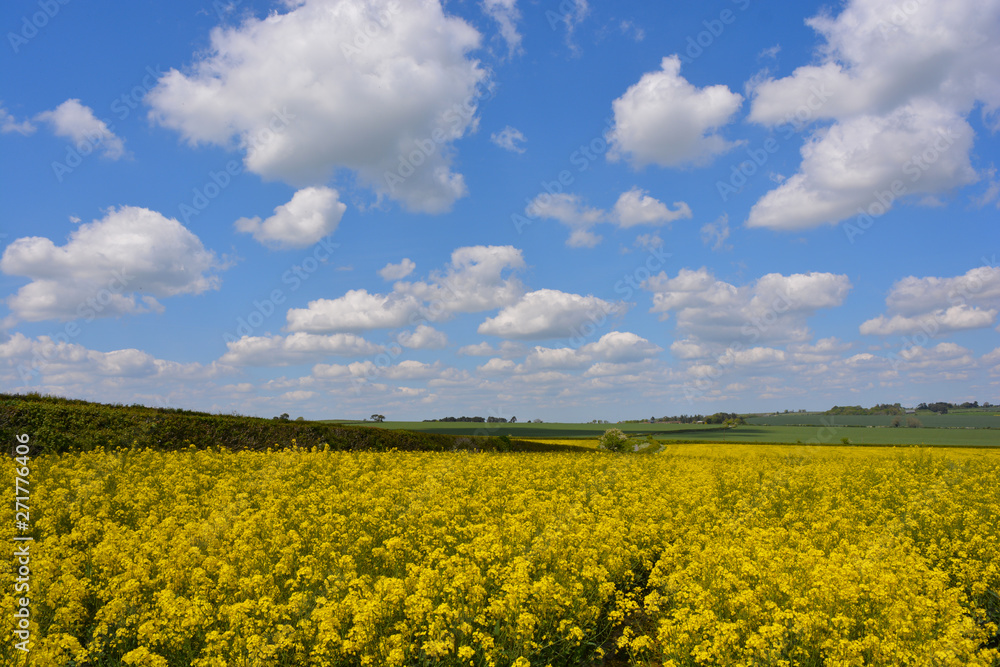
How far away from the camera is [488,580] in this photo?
24.9ft

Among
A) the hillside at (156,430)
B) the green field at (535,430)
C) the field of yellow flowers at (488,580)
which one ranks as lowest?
the green field at (535,430)

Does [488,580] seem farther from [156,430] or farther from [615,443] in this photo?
[615,443]

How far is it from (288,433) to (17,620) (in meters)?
21.9

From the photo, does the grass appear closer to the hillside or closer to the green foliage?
the green foliage

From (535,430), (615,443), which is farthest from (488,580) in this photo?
(535,430)

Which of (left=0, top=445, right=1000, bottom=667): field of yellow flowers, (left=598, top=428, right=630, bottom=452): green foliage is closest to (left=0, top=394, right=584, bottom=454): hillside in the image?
(left=0, top=445, right=1000, bottom=667): field of yellow flowers

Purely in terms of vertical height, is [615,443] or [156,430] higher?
[156,430]

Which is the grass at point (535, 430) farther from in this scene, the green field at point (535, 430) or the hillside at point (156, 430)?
the hillside at point (156, 430)

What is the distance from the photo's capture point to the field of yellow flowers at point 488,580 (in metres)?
5.98

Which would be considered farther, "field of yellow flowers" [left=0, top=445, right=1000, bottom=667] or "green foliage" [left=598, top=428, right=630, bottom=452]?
"green foliage" [left=598, top=428, right=630, bottom=452]

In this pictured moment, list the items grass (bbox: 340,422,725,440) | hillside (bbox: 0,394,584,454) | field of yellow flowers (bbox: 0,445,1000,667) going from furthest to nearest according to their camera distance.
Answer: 1. grass (bbox: 340,422,725,440)
2. hillside (bbox: 0,394,584,454)
3. field of yellow flowers (bbox: 0,445,1000,667)

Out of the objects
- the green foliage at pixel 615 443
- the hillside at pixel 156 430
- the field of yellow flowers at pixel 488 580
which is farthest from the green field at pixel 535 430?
the field of yellow flowers at pixel 488 580

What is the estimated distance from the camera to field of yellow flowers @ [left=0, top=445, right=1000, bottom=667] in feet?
19.6

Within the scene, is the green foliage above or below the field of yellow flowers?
below
